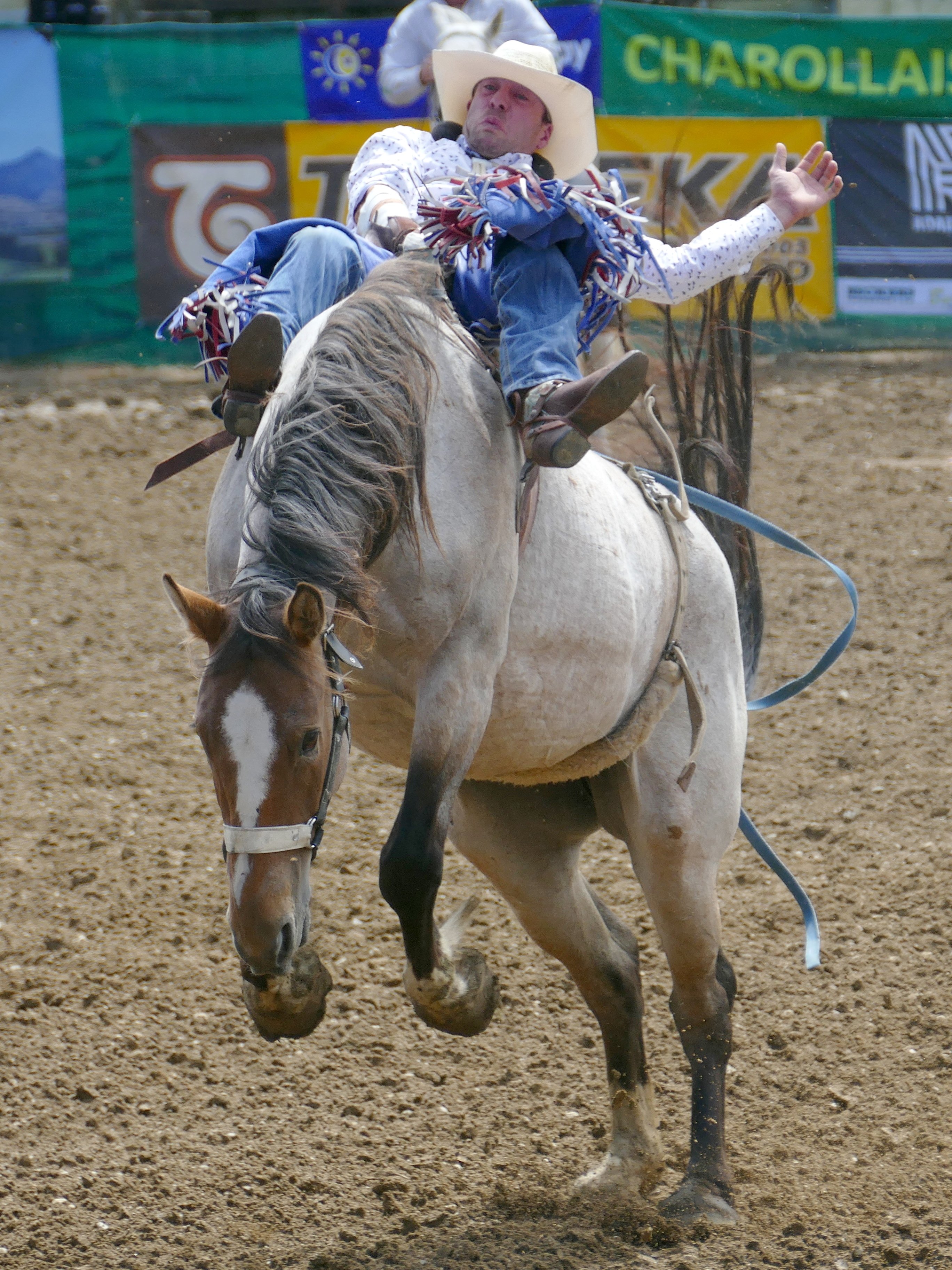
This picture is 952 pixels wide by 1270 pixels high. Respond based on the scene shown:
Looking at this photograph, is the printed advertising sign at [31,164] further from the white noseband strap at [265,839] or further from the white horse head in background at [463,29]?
the white noseband strap at [265,839]

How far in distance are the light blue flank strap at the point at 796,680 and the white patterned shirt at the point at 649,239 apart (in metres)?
0.50

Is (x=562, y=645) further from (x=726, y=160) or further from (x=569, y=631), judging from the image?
(x=726, y=160)

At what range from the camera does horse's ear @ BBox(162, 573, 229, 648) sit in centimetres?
220

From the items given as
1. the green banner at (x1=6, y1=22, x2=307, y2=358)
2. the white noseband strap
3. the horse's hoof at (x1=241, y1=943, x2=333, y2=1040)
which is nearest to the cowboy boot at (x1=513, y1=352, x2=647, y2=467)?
the white noseband strap

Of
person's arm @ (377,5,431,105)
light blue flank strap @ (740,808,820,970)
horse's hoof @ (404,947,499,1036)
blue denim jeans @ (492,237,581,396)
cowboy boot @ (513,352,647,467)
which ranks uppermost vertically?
person's arm @ (377,5,431,105)

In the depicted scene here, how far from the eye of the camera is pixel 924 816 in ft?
16.4

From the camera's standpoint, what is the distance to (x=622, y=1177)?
3338 millimetres

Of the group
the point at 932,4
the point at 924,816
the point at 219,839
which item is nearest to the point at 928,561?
the point at 924,816

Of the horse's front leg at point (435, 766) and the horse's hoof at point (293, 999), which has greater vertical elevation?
the horse's front leg at point (435, 766)

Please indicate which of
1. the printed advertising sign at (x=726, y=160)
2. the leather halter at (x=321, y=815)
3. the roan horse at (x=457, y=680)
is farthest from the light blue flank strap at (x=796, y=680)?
the printed advertising sign at (x=726, y=160)

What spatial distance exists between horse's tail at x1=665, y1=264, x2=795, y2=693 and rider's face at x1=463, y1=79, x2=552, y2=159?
32.7 inches

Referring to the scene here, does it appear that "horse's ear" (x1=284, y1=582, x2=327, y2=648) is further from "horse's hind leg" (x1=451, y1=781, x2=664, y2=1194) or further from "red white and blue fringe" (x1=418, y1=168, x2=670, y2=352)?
"horse's hind leg" (x1=451, y1=781, x2=664, y2=1194)

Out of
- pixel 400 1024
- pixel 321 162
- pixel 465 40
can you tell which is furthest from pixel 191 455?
pixel 321 162

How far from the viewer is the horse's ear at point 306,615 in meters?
2.16
